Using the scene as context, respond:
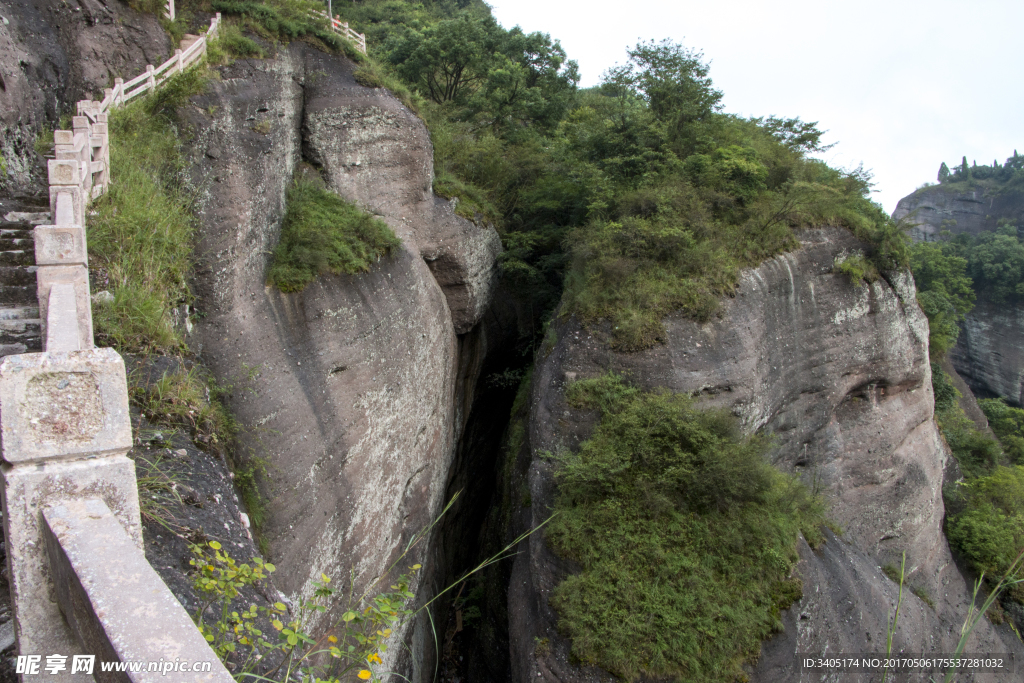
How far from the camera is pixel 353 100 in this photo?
11.6m

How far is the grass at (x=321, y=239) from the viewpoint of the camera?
9438 mm

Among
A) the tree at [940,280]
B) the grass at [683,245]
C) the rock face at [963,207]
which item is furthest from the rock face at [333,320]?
the rock face at [963,207]

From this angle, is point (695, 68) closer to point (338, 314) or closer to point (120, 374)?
point (338, 314)

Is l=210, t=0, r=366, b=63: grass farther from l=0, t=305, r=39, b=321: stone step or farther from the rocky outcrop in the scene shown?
the rocky outcrop

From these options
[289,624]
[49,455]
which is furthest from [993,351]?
[49,455]

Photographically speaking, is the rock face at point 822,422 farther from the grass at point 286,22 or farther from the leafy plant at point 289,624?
the grass at point 286,22

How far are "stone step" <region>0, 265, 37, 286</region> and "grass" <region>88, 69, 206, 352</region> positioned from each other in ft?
2.15

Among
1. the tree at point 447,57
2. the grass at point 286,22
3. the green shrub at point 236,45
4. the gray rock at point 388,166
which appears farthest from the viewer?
the tree at point 447,57

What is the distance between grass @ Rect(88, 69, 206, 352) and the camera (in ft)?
22.2

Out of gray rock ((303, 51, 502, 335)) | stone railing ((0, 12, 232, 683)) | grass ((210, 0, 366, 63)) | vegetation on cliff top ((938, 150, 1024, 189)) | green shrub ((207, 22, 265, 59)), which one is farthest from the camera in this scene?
vegetation on cliff top ((938, 150, 1024, 189))

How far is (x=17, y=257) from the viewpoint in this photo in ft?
20.5

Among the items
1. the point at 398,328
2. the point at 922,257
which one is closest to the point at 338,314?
the point at 398,328

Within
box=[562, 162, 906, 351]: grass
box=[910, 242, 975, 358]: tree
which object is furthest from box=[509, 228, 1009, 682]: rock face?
box=[910, 242, 975, 358]: tree

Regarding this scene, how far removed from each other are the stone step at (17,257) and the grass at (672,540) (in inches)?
295
